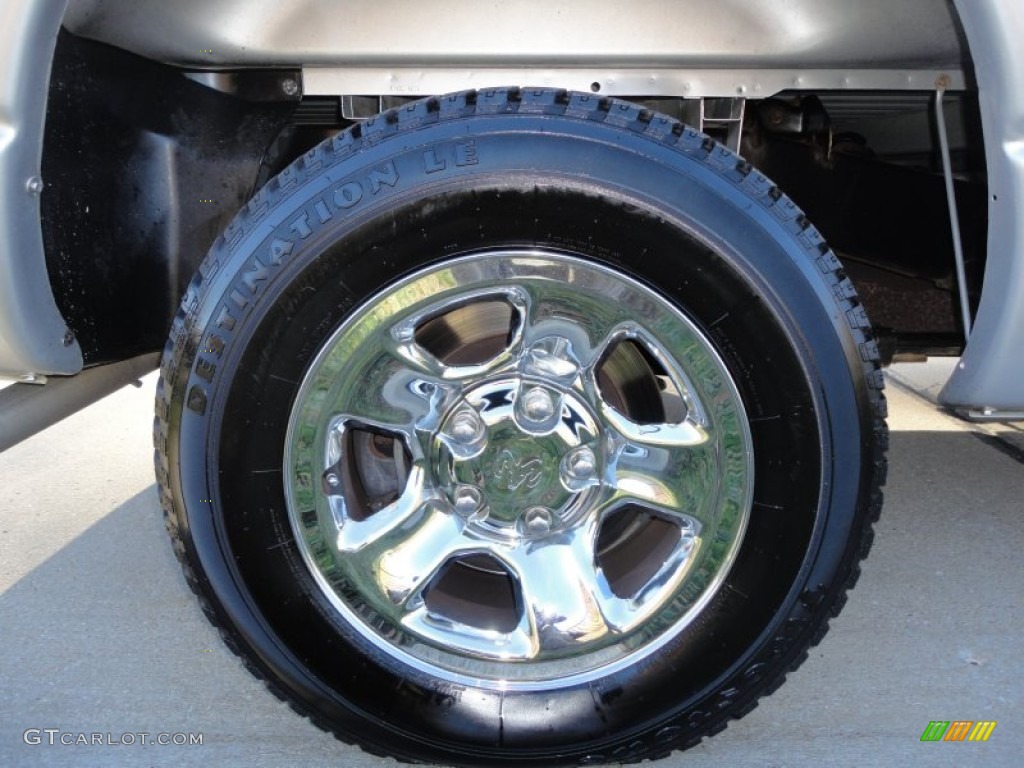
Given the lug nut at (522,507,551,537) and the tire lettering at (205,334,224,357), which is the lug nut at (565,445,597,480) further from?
the tire lettering at (205,334,224,357)

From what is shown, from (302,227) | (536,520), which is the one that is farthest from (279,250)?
(536,520)

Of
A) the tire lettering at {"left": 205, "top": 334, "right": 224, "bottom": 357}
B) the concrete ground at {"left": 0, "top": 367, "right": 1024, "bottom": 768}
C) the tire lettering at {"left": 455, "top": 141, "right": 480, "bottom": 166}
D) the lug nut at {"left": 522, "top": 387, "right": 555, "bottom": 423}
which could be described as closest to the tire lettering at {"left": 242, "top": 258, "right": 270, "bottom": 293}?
the tire lettering at {"left": 205, "top": 334, "right": 224, "bottom": 357}

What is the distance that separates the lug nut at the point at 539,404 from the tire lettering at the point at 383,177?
0.45m

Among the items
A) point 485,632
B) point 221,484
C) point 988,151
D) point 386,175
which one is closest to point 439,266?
point 386,175

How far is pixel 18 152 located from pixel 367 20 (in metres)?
0.67

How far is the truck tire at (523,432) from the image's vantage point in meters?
1.52

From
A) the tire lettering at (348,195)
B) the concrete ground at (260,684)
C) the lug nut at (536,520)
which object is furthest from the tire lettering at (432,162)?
the concrete ground at (260,684)

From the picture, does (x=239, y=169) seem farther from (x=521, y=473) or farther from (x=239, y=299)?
(x=521, y=473)

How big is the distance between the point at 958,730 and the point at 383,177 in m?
1.60

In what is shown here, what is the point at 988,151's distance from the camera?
5.06ft

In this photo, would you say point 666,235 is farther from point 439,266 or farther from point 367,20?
point 367,20

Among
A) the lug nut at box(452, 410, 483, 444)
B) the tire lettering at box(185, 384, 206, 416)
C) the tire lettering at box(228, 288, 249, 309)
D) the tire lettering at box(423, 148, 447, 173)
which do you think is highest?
the tire lettering at box(423, 148, 447, 173)

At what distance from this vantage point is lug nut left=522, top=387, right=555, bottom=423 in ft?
5.41

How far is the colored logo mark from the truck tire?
1.45 ft
